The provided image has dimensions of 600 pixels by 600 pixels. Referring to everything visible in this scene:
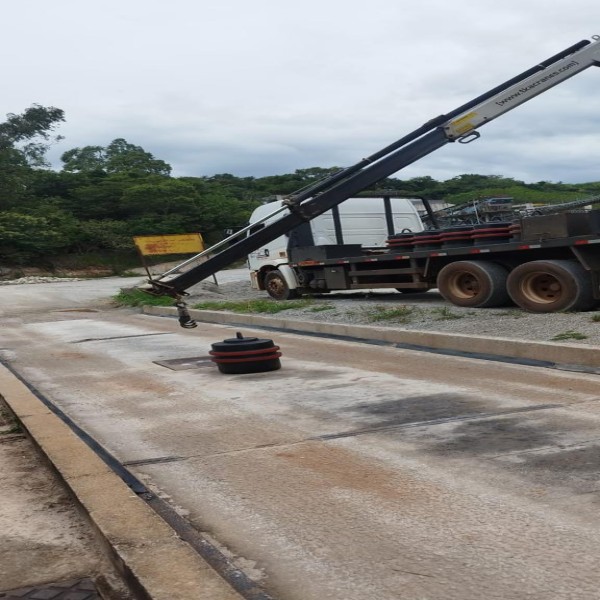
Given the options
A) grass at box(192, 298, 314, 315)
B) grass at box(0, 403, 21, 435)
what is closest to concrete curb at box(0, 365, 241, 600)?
grass at box(0, 403, 21, 435)

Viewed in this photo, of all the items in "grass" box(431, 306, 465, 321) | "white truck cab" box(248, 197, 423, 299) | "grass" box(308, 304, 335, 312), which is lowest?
"grass" box(431, 306, 465, 321)

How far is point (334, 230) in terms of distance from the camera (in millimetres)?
18672

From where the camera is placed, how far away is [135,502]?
164 inches

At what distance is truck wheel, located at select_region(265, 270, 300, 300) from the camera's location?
Result: 717 inches

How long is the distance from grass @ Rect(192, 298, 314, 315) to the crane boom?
5.76 ft

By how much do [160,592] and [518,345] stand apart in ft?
22.9

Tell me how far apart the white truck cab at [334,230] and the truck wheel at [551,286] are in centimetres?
632

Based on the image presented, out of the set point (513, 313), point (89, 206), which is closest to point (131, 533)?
point (513, 313)

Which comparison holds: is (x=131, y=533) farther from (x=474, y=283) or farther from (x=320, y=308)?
(x=320, y=308)

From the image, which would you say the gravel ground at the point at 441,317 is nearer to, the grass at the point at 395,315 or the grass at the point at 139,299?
the grass at the point at 395,315

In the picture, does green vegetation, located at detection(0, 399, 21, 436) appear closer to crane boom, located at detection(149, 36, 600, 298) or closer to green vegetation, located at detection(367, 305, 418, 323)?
green vegetation, located at detection(367, 305, 418, 323)

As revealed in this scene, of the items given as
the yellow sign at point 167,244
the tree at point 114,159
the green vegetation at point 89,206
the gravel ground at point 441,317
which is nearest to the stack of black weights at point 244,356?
the gravel ground at point 441,317

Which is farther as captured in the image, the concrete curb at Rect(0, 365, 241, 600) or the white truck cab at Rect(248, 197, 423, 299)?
the white truck cab at Rect(248, 197, 423, 299)

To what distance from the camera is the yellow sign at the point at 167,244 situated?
1000 inches
